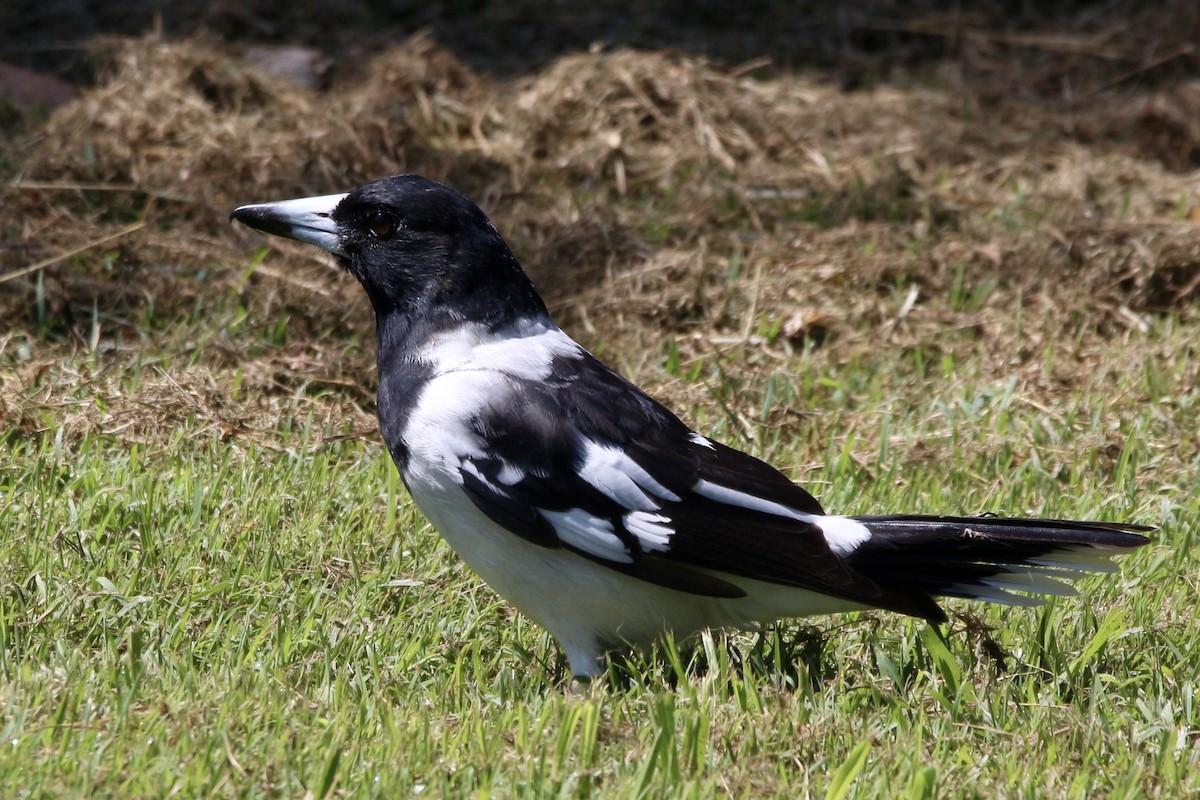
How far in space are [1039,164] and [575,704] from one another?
5.23 m

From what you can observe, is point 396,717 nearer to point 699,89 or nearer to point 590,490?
point 590,490

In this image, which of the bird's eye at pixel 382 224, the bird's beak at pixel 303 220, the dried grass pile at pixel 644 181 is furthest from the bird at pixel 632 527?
the dried grass pile at pixel 644 181

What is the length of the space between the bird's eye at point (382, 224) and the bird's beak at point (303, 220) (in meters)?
0.11

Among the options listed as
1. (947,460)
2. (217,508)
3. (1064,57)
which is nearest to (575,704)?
(217,508)

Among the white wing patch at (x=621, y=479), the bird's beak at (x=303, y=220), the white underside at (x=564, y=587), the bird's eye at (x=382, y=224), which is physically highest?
the bird's eye at (x=382, y=224)

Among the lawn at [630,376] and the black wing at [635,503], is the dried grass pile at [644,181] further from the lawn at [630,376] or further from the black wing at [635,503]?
the black wing at [635,503]

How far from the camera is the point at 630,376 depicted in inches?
211

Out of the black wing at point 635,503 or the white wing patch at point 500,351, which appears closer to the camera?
the black wing at point 635,503

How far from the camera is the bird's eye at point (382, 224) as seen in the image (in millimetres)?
3863

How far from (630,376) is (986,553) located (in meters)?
2.16

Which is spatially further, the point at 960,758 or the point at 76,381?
the point at 76,381

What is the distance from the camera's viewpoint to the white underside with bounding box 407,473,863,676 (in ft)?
11.3

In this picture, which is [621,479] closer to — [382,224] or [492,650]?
[492,650]

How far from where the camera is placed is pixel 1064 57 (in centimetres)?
902
